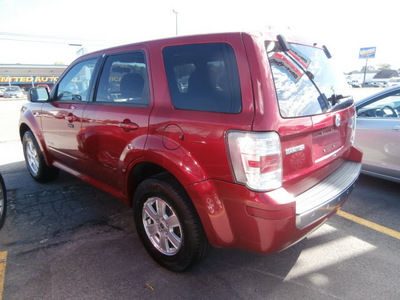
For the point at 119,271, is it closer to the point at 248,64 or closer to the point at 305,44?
the point at 248,64

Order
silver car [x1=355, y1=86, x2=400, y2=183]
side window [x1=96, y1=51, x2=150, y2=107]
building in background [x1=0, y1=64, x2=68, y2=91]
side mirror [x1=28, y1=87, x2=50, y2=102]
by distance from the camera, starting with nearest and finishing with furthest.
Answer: side window [x1=96, y1=51, x2=150, y2=107], silver car [x1=355, y1=86, x2=400, y2=183], side mirror [x1=28, y1=87, x2=50, y2=102], building in background [x1=0, y1=64, x2=68, y2=91]

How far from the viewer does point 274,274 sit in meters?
2.38

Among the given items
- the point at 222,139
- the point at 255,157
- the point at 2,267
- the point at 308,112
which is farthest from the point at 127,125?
the point at 2,267

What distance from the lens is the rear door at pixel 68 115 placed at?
321 cm

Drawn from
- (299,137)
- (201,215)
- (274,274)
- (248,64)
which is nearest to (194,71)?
(248,64)

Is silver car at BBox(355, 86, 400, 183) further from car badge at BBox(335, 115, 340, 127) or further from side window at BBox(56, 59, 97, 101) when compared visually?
side window at BBox(56, 59, 97, 101)

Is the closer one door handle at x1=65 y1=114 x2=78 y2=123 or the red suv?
the red suv

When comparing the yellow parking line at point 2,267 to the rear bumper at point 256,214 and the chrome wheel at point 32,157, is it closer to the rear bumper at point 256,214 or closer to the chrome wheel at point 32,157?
the rear bumper at point 256,214

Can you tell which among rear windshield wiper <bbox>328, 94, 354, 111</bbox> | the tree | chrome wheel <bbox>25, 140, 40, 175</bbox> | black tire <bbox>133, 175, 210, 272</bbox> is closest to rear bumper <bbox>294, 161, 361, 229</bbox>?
rear windshield wiper <bbox>328, 94, 354, 111</bbox>

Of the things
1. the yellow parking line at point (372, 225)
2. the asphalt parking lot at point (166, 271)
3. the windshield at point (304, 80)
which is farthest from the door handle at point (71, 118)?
the yellow parking line at point (372, 225)

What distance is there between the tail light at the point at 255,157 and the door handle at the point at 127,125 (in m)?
0.95

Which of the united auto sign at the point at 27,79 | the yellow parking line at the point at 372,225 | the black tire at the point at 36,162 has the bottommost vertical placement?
the united auto sign at the point at 27,79

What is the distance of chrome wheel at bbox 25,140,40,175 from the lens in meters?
4.42

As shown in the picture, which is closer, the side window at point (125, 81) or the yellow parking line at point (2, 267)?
the yellow parking line at point (2, 267)
